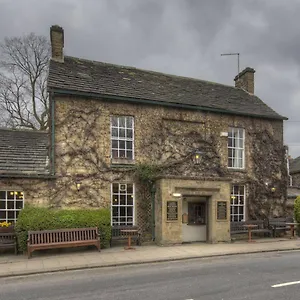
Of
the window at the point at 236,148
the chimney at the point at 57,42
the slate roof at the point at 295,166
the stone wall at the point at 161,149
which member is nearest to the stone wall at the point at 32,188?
the stone wall at the point at 161,149

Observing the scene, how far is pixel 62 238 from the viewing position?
38.0 ft

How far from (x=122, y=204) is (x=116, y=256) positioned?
10.7 ft

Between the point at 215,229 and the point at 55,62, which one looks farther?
the point at 55,62

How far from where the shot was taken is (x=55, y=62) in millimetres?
15078

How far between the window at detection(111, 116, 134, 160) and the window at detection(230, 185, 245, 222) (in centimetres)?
588

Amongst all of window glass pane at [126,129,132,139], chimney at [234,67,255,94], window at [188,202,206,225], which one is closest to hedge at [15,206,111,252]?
window glass pane at [126,129,132,139]

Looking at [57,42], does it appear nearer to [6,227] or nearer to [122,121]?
[122,121]

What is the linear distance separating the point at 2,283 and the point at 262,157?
13.7 m

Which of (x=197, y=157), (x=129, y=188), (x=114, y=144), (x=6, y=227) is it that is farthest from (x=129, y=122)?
(x=6, y=227)

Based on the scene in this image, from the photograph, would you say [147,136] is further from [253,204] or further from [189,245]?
[253,204]

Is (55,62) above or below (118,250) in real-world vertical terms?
above

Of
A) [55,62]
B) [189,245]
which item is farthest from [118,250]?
[55,62]

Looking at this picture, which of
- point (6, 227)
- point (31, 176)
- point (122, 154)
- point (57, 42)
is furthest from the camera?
point (57, 42)

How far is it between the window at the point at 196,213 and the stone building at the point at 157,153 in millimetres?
46
